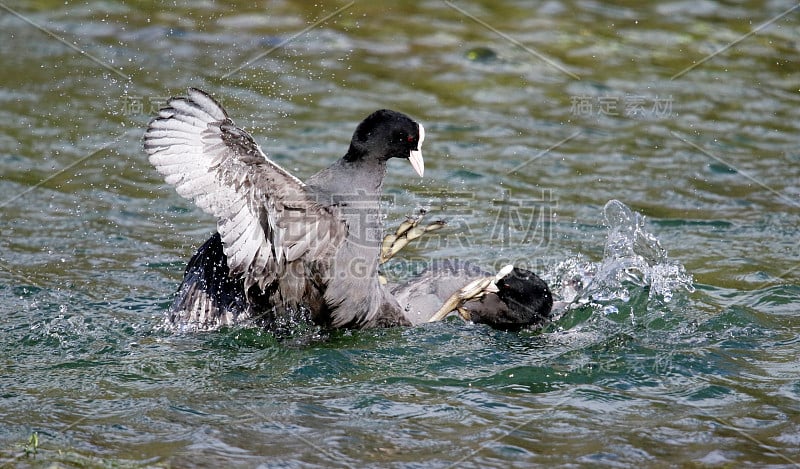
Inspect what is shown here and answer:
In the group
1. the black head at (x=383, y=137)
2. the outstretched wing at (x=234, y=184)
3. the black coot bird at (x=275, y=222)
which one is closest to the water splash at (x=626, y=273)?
the black coot bird at (x=275, y=222)

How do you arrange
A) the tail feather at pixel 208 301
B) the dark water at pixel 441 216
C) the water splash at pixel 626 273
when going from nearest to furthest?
the dark water at pixel 441 216, the tail feather at pixel 208 301, the water splash at pixel 626 273

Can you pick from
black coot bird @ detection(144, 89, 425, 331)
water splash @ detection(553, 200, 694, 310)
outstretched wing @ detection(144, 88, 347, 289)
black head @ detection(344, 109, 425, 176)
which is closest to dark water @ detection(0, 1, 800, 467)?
water splash @ detection(553, 200, 694, 310)

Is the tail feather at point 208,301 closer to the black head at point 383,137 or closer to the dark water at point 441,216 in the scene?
the dark water at point 441,216

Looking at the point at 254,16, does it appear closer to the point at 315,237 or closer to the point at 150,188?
the point at 150,188

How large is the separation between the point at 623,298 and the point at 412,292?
111 cm

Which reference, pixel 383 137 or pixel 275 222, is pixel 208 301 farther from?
pixel 383 137

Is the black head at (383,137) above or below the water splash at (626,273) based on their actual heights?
above

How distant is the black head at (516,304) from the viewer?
4789 mm

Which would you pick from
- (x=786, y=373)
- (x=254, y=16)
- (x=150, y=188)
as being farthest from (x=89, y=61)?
(x=786, y=373)

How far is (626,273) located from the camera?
16.6 ft

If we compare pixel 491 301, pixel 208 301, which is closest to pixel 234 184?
pixel 208 301

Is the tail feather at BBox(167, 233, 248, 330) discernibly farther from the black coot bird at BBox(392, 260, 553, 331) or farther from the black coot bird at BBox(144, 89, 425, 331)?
the black coot bird at BBox(392, 260, 553, 331)

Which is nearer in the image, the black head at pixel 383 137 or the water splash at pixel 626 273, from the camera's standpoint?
the black head at pixel 383 137

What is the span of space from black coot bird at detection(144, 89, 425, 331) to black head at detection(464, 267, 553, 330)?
1.56ft
